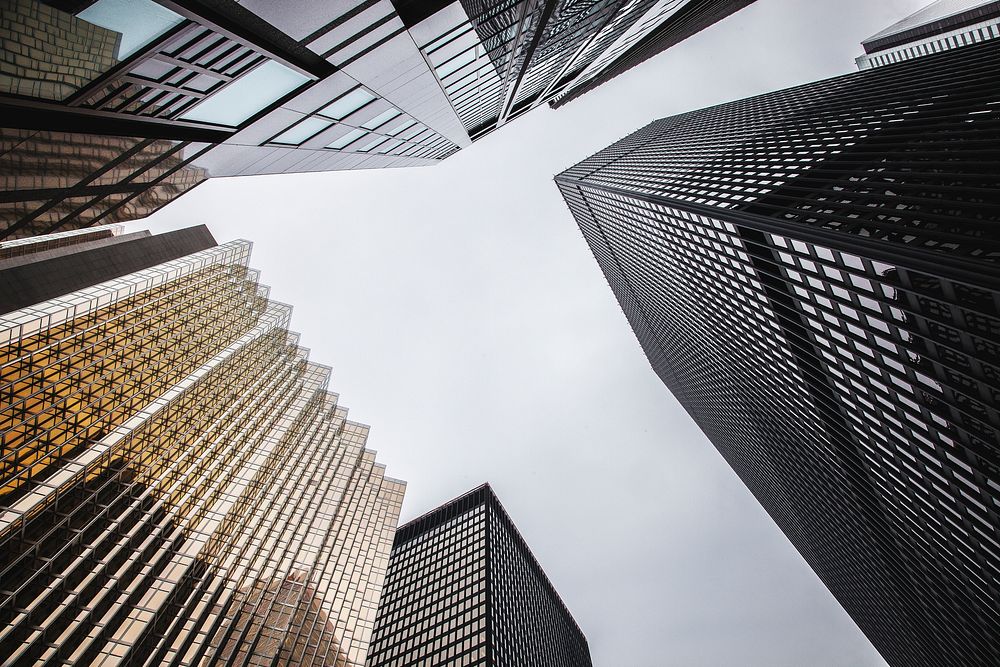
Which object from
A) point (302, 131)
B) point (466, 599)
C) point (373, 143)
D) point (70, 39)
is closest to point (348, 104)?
point (302, 131)

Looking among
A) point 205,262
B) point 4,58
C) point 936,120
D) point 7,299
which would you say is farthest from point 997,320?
point 205,262

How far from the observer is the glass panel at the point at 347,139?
63.9ft

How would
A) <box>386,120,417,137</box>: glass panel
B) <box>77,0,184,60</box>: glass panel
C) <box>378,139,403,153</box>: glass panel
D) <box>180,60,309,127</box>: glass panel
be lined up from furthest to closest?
1. <box>378,139,403,153</box>: glass panel
2. <box>386,120,417,137</box>: glass panel
3. <box>180,60,309,127</box>: glass panel
4. <box>77,0,184,60</box>: glass panel

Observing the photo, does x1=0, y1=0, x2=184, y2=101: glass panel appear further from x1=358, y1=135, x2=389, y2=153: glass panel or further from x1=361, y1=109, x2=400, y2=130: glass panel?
x1=358, y1=135, x2=389, y2=153: glass panel

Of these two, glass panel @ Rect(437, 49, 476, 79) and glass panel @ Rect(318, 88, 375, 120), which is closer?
glass panel @ Rect(318, 88, 375, 120)

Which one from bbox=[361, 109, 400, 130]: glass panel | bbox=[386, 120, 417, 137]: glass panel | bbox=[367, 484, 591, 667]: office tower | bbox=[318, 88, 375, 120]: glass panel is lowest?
bbox=[367, 484, 591, 667]: office tower

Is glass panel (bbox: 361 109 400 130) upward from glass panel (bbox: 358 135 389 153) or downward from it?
downward

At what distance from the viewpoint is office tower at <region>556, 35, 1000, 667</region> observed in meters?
25.5

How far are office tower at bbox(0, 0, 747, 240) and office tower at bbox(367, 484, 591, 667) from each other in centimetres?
7589

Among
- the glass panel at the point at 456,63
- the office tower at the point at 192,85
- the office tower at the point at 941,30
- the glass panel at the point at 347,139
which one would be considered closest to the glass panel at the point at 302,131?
the office tower at the point at 192,85

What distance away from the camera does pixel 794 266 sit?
1389 inches

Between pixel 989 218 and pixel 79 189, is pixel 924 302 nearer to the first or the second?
pixel 989 218

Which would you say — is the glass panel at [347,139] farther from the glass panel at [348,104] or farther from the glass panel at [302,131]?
the glass panel at [348,104]

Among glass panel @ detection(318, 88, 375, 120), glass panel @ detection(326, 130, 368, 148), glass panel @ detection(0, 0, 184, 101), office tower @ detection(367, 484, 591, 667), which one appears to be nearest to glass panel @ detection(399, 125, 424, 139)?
glass panel @ detection(326, 130, 368, 148)
